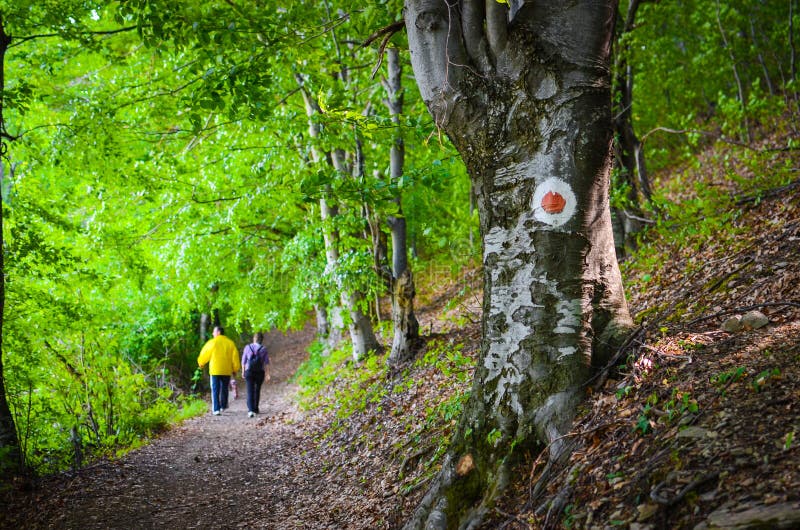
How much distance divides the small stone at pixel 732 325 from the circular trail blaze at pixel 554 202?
1287 mm

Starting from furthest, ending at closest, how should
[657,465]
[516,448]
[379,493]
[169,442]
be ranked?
[169,442], [379,493], [516,448], [657,465]

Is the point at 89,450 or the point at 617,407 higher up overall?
the point at 617,407

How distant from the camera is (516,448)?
3332 millimetres

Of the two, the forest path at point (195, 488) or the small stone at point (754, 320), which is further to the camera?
the forest path at point (195, 488)

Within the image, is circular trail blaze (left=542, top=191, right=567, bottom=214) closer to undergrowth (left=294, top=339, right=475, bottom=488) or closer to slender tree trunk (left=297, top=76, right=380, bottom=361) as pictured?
undergrowth (left=294, top=339, right=475, bottom=488)

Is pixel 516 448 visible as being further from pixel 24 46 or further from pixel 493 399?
pixel 24 46

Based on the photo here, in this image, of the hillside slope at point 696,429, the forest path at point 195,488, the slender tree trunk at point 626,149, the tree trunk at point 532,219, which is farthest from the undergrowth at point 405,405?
the slender tree trunk at point 626,149

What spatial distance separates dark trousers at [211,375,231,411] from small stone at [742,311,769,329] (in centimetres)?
1079

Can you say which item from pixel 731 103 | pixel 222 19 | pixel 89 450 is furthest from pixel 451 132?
pixel 89 450

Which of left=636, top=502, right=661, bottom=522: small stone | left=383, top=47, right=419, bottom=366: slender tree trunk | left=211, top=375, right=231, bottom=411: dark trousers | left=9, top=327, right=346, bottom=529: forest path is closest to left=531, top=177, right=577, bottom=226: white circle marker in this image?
left=636, top=502, right=661, bottom=522: small stone

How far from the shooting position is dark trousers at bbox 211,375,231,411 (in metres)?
12.0

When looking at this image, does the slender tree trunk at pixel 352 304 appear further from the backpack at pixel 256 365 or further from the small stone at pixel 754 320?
the small stone at pixel 754 320

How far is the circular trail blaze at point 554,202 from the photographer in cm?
336

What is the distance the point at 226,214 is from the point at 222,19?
24.3 feet
